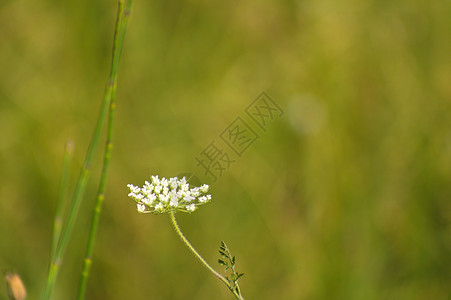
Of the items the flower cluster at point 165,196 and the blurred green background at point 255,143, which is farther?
the blurred green background at point 255,143

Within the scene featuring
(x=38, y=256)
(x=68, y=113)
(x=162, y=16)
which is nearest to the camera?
(x=38, y=256)

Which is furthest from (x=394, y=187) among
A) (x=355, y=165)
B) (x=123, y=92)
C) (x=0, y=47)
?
(x=0, y=47)

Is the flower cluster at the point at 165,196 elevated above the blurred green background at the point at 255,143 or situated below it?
below

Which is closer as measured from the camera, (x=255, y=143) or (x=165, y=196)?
(x=165, y=196)

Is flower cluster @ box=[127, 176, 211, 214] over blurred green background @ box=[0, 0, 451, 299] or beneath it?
beneath

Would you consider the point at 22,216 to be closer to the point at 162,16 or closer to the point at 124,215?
the point at 124,215

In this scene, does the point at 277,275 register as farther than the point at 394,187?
No

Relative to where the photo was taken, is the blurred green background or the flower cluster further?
the blurred green background

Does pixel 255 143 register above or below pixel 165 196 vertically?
above
